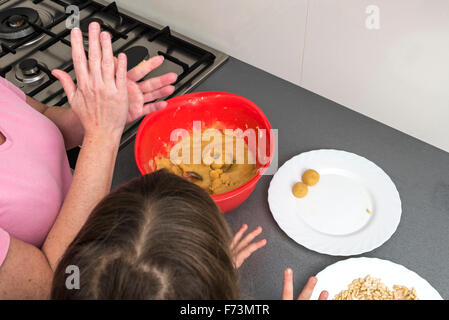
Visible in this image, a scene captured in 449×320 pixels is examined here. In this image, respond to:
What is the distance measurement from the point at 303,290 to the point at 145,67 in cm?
52

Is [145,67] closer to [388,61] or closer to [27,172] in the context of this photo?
[27,172]

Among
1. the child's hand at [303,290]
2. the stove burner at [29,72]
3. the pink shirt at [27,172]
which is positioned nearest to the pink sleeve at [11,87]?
the pink shirt at [27,172]

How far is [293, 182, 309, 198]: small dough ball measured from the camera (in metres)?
0.93

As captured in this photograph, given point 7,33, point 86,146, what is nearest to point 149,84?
point 86,146

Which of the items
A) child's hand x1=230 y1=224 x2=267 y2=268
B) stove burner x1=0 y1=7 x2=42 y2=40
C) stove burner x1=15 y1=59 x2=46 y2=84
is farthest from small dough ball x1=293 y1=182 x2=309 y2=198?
stove burner x1=0 y1=7 x2=42 y2=40

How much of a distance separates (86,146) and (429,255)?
73cm

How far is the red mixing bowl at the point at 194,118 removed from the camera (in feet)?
3.26

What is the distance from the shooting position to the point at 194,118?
1074mm

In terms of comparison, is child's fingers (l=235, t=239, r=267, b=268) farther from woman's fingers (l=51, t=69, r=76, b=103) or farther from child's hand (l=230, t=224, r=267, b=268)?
woman's fingers (l=51, t=69, r=76, b=103)

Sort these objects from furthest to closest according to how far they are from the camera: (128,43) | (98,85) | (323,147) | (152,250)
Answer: (128,43)
(323,147)
(98,85)
(152,250)

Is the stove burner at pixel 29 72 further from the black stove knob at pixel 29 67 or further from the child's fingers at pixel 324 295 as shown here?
the child's fingers at pixel 324 295

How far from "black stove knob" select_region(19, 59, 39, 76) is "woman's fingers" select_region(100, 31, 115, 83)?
1.74ft

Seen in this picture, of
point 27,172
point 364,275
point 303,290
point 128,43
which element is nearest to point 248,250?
point 303,290

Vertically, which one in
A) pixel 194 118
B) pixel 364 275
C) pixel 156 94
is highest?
pixel 156 94
